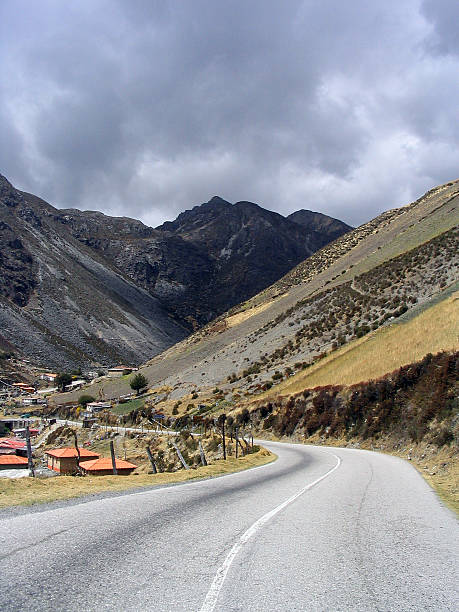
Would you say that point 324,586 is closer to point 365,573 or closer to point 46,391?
point 365,573

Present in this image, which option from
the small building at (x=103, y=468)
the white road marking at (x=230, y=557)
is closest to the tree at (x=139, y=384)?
the small building at (x=103, y=468)

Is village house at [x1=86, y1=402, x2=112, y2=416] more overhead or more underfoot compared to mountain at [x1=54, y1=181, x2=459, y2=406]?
more underfoot

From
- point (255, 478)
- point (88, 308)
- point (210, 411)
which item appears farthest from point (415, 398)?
point (88, 308)

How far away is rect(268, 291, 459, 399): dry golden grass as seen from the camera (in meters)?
29.8

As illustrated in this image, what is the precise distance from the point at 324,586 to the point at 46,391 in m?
120

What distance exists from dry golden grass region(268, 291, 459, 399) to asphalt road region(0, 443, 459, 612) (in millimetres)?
20345

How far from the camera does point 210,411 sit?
49.3 meters

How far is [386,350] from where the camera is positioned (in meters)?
35.2

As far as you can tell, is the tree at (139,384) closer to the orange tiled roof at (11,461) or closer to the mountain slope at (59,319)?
the orange tiled roof at (11,461)

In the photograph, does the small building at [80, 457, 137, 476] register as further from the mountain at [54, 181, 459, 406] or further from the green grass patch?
the green grass patch

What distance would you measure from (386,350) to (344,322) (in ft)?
68.8

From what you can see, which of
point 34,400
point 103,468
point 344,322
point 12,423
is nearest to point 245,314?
point 344,322

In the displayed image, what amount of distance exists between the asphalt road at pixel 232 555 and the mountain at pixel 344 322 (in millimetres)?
21010

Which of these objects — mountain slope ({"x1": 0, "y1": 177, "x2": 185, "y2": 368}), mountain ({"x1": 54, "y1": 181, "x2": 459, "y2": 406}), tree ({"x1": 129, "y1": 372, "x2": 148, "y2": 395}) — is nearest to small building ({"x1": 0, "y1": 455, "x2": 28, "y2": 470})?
mountain ({"x1": 54, "y1": 181, "x2": 459, "y2": 406})
